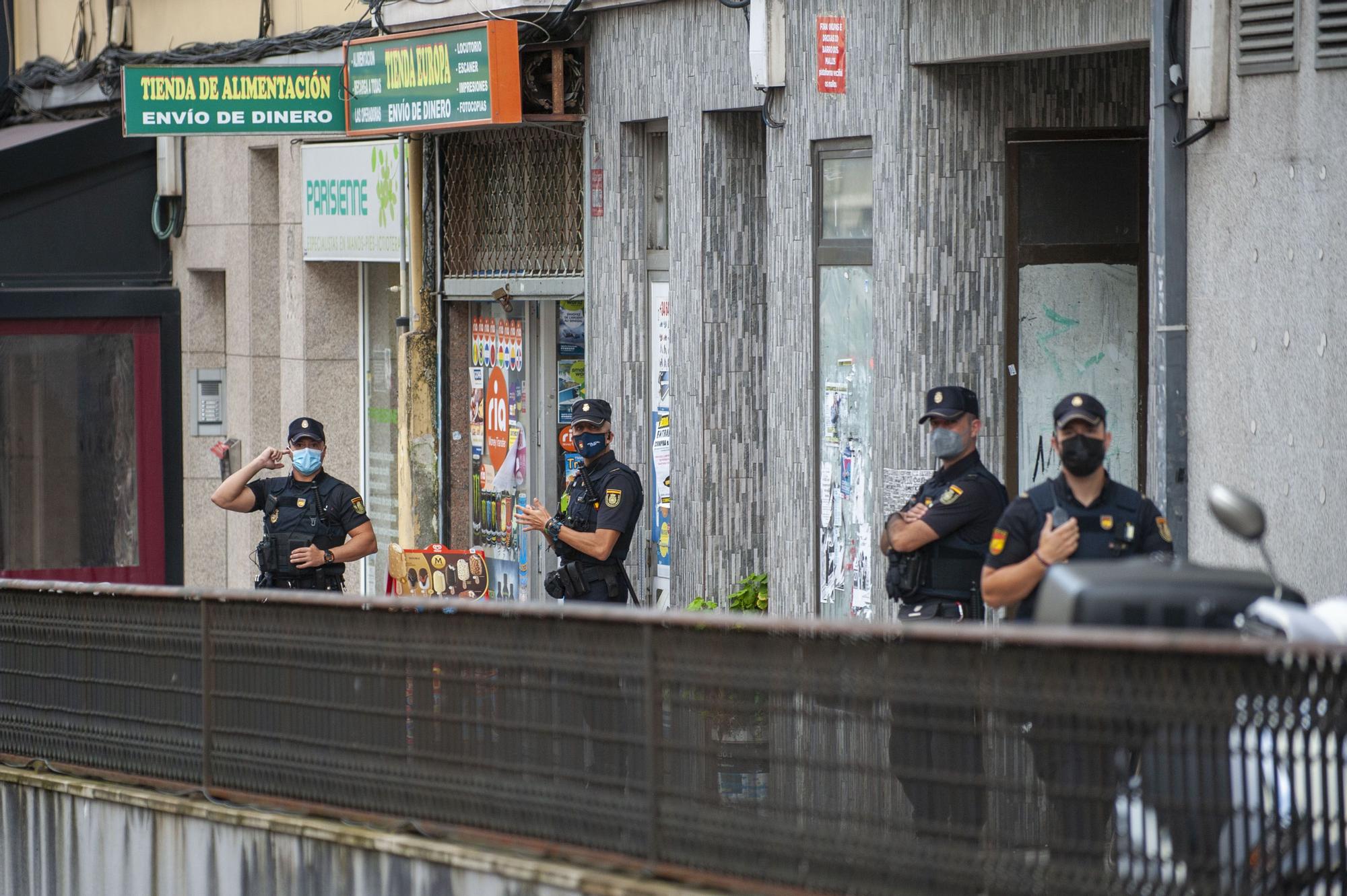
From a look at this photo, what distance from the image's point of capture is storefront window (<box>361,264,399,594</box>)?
1530cm

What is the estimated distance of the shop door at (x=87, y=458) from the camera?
16844 millimetres

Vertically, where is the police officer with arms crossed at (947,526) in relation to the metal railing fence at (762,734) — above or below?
above

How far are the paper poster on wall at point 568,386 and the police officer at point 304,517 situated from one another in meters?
2.79

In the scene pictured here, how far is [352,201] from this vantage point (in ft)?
47.8

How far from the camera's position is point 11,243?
54.1 feet

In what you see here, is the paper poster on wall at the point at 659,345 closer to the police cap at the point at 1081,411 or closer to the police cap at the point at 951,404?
the police cap at the point at 951,404

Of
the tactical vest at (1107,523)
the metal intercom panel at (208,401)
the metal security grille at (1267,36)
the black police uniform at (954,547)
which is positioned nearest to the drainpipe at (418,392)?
the metal intercom panel at (208,401)

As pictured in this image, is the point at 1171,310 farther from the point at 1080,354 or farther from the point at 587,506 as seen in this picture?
the point at 587,506

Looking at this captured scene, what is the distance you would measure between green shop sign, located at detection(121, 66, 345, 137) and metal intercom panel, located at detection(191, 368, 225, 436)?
4048 mm

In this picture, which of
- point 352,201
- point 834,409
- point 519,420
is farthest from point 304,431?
point 352,201

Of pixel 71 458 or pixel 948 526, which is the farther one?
pixel 71 458

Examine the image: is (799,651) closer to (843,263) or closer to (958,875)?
(958,875)

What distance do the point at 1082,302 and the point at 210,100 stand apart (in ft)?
19.6

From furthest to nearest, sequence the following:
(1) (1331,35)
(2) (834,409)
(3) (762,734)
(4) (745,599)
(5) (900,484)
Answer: (4) (745,599) → (2) (834,409) → (5) (900,484) → (1) (1331,35) → (3) (762,734)
